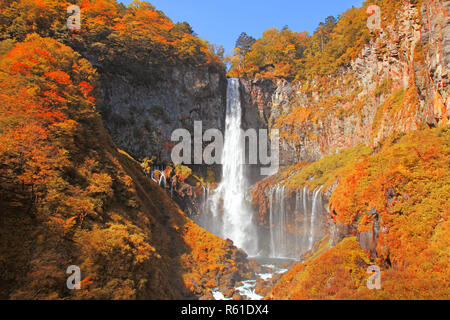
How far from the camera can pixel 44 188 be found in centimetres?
1034

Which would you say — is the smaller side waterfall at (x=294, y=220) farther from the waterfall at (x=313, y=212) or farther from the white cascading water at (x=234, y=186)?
the white cascading water at (x=234, y=186)

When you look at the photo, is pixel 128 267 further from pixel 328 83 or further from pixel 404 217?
pixel 328 83

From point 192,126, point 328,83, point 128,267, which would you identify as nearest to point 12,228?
point 128,267

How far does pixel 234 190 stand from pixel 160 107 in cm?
1435

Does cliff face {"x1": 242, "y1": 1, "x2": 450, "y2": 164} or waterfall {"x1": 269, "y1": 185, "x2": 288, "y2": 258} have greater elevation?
cliff face {"x1": 242, "y1": 1, "x2": 450, "y2": 164}

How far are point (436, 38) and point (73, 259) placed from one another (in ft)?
54.1

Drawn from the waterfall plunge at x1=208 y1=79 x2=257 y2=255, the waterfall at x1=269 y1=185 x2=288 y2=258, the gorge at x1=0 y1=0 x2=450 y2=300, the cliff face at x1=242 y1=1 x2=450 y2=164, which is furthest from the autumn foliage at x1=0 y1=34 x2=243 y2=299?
the cliff face at x1=242 y1=1 x2=450 y2=164

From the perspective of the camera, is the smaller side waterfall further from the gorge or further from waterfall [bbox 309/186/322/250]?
the gorge

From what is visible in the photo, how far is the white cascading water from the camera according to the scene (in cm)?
3003

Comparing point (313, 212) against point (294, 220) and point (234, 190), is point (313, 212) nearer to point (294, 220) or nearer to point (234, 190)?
point (294, 220)

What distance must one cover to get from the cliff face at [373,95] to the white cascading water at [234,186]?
2.13 metres

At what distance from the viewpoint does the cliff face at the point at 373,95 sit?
34.4 feet

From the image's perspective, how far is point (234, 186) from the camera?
111ft

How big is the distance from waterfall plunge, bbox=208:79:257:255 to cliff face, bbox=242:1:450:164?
2.22 m
